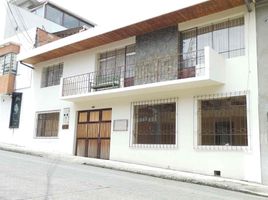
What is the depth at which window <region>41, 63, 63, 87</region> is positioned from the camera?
19.1 metres

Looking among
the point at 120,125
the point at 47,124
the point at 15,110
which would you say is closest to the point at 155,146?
the point at 120,125

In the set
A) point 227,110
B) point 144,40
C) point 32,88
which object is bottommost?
point 227,110

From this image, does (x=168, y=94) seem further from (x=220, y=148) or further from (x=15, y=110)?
(x=15, y=110)

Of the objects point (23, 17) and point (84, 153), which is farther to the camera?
point (23, 17)

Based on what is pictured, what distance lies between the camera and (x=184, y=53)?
44.6 ft

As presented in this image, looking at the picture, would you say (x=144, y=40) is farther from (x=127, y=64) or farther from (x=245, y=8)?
(x=245, y=8)

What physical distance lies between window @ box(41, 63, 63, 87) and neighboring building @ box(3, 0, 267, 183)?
0.62m

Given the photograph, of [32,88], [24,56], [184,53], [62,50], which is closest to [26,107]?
[32,88]

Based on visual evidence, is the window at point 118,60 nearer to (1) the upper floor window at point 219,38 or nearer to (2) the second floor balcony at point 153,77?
(2) the second floor balcony at point 153,77

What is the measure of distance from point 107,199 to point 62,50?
1242cm

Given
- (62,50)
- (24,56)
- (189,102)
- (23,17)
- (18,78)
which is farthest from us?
(23,17)

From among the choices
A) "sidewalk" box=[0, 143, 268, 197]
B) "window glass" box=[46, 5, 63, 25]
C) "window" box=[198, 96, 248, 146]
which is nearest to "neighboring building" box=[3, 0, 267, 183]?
"window" box=[198, 96, 248, 146]

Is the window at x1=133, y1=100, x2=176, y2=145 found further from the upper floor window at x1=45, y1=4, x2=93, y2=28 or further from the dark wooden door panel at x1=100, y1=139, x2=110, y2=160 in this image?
the upper floor window at x1=45, y1=4, x2=93, y2=28

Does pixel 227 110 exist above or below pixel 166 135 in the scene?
above
